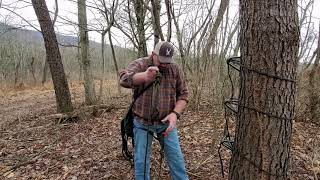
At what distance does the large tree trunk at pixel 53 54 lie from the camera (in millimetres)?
7997

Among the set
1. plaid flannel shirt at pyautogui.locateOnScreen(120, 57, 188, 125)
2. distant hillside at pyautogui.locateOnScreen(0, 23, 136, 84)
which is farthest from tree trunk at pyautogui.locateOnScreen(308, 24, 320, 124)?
distant hillside at pyautogui.locateOnScreen(0, 23, 136, 84)

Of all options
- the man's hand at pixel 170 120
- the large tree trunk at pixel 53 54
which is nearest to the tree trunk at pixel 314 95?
the man's hand at pixel 170 120

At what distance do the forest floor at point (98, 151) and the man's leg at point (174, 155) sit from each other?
0.83 metres

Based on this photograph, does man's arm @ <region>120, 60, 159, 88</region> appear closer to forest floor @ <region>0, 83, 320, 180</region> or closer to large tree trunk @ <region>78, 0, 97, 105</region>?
forest floor @ <region>0, 83, 320, 180</region>

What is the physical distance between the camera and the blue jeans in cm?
333

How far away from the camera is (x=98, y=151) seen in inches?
217

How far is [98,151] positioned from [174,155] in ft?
8.09

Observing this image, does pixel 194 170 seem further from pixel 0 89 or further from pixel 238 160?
pixel 0 89

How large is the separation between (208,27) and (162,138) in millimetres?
4344

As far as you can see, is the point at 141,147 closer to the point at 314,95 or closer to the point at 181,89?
the point at 181,89

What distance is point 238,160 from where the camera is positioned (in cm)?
258

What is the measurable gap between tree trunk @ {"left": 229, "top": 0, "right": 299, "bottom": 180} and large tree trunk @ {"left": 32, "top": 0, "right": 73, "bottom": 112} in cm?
662

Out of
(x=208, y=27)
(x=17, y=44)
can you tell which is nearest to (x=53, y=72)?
(x=208, y=27)

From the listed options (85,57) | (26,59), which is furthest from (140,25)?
(26,59)
